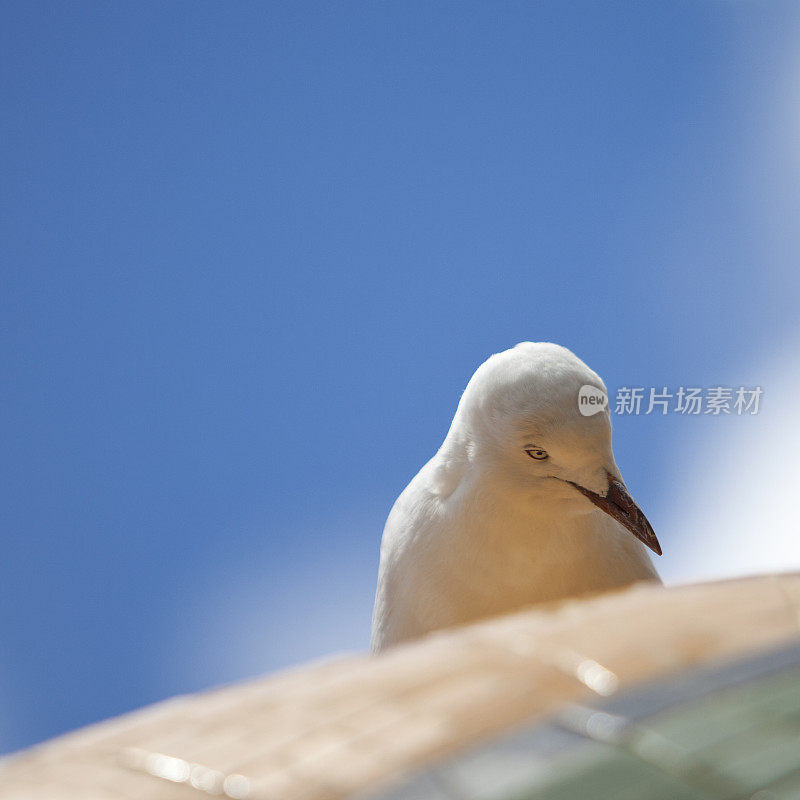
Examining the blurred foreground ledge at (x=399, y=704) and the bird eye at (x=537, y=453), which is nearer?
the blurred foreground ledge at (x=399, y=704)

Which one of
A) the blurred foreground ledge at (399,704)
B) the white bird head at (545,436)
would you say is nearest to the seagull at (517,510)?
the white bird head at (545,436)

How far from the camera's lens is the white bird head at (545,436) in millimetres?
1016

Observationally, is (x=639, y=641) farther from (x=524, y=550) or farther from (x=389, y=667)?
(x=524, y=550)

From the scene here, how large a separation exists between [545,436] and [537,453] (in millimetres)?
29

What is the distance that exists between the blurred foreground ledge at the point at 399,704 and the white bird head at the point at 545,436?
656 mm

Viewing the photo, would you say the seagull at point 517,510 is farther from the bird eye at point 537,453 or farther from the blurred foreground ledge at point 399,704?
the blurred foreground ledge at point 399,704

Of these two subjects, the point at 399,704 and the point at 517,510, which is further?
the point at 517,510

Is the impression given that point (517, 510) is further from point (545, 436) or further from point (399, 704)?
point (399, 704)

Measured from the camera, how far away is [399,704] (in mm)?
296

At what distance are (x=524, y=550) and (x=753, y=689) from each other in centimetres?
83

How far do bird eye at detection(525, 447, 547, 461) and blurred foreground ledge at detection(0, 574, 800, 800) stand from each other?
678mm

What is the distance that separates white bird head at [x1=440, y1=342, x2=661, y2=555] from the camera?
1016 mm

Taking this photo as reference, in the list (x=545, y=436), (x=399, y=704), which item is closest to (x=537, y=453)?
(x=545, y=436)

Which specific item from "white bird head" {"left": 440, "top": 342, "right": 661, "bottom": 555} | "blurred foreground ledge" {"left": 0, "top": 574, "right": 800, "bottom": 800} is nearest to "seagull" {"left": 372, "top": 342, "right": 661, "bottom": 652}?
"white bird head" {"left": 440, "top": 342, "right": 661, "bottom": 555}
